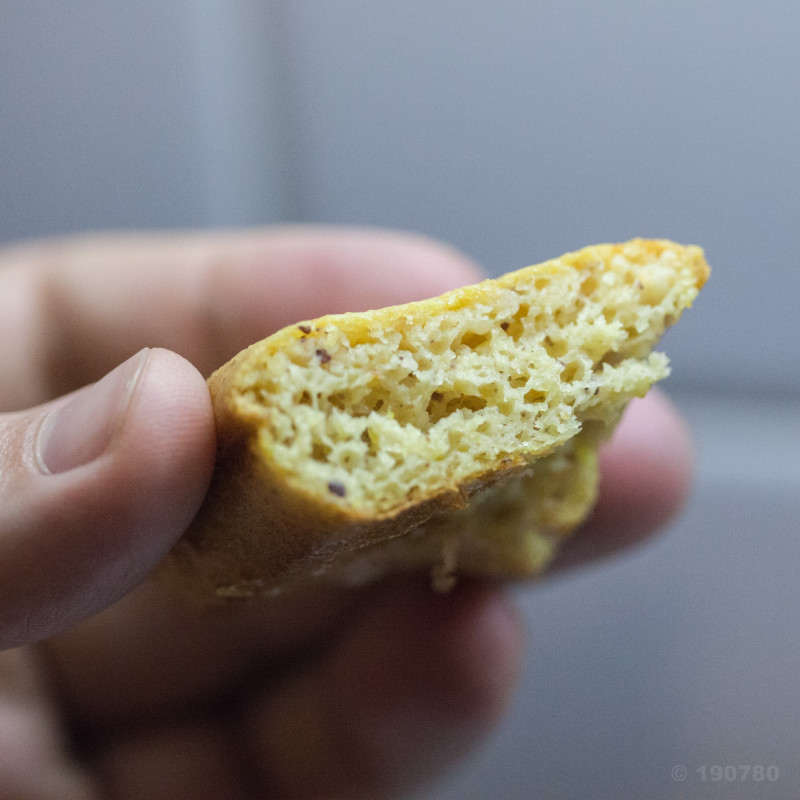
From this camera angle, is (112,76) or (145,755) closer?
(145,755)

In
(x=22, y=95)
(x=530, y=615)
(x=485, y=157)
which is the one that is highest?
(x=22, y=95)

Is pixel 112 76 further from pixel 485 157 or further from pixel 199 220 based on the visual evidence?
pixel 485 157

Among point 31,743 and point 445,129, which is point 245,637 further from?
point 445,129

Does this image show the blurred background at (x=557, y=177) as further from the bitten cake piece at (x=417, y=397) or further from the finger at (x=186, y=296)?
the bitten cake piece at (x=417, y=397)

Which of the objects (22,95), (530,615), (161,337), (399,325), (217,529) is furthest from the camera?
(22,95)

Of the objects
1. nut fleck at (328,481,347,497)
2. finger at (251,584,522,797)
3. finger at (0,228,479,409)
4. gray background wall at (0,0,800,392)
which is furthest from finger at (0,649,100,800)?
gray background wall at (0,0,800,392)

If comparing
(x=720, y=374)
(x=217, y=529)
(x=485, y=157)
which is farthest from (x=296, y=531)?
(x=720, y=374)
